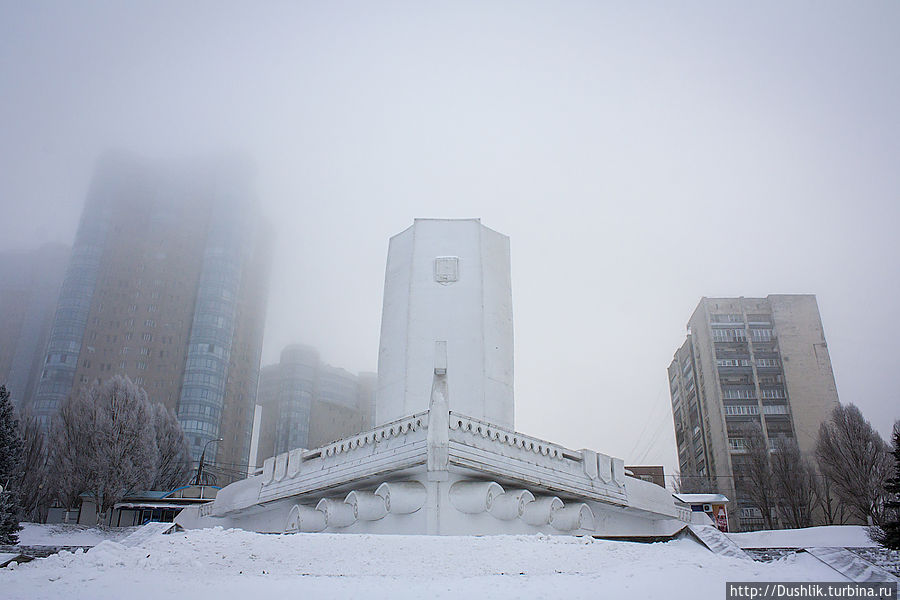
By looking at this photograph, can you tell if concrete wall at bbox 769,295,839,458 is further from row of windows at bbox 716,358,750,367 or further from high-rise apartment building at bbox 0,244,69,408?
high-rise apartment building at bbox 0,244,69,408

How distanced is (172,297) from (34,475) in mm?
46039

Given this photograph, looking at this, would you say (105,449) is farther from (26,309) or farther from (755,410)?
(26,309)

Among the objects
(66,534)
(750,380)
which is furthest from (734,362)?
(66,534)

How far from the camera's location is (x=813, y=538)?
25422 millimetres

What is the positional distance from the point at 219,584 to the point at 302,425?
82533 millimetres

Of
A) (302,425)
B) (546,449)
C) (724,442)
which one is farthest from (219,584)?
(302,425)

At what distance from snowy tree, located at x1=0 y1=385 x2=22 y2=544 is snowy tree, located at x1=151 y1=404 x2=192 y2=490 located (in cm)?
1434

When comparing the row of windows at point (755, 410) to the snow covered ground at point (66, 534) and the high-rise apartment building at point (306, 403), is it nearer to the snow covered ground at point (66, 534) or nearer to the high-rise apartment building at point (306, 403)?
the snow covered ground at point (66, 534)

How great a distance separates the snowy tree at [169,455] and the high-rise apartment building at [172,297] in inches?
924

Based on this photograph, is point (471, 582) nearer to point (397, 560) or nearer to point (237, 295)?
point (397, 560)

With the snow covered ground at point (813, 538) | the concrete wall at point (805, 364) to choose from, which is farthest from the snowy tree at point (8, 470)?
the concrete wall at point (805, 364)

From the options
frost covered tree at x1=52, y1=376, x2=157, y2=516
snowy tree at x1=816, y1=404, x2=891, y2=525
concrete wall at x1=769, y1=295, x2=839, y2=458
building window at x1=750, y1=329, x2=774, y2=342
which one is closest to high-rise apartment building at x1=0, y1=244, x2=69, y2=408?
frost covered tree at x1=52, y1=376, x2=157, y2=516

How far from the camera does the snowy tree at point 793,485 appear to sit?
39.1m

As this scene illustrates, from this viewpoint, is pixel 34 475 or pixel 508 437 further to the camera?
pixel 34 475
